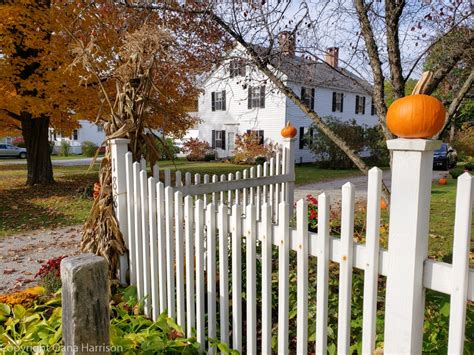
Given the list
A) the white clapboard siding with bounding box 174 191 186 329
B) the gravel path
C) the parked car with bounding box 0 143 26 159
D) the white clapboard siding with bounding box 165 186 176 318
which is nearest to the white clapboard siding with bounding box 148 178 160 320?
the white clapboard siding with bounding box 165 186 176 318

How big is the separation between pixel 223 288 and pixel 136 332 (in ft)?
2.84

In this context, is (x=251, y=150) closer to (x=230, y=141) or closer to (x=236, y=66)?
(x=230, y=141)

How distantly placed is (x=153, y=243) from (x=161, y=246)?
0.12 m

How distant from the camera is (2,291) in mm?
4609

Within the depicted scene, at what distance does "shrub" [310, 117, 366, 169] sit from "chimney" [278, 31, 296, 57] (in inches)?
661

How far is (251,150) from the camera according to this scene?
23141mm

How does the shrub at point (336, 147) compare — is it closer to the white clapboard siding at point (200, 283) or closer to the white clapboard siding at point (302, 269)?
the white clapboard siding at point (200, 283)

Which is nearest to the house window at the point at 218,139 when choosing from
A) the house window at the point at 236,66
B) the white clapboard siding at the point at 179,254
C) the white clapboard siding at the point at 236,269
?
the house window at the point at 236,66

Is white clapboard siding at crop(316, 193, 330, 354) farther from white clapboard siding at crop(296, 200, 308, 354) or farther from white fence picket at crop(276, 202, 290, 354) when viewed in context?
white fence picket at crop(276, 202, 290, 354)

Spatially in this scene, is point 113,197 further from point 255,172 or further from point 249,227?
point 255,172

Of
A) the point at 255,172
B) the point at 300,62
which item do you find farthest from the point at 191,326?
the point at 300,62

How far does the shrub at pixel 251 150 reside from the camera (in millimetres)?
23066

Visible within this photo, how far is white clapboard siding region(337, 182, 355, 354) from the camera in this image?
177 centimetres

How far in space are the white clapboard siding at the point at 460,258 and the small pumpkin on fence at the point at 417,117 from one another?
0.23 m
